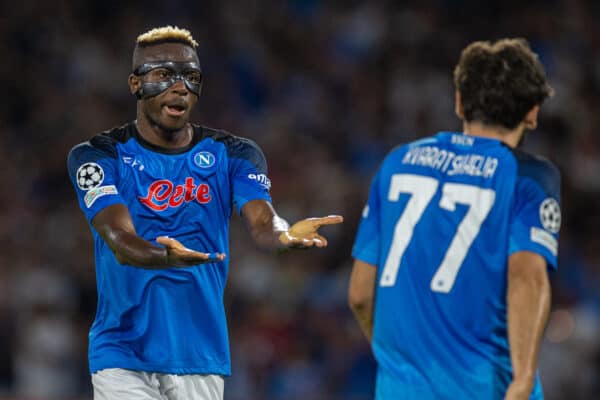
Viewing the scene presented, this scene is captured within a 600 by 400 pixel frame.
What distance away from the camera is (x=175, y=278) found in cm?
518

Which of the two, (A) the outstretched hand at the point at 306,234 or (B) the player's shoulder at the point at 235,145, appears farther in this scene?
(B) the player's shoulder at the point at 235,145

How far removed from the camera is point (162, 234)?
5.17 metres

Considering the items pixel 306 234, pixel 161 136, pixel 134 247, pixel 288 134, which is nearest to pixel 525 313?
pixel 306 234

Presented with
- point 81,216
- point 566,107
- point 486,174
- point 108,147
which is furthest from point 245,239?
point 486,174

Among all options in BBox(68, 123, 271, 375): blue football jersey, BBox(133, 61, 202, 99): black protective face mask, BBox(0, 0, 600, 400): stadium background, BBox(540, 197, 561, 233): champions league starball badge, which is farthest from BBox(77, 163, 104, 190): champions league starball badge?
BBox(0, 0, 600, 400): stadium background

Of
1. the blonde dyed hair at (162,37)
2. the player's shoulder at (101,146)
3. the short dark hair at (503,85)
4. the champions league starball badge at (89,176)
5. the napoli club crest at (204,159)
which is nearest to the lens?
the short dark hair at (503,85)

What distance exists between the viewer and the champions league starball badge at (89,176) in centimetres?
516

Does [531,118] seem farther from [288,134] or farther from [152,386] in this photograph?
[288,134]

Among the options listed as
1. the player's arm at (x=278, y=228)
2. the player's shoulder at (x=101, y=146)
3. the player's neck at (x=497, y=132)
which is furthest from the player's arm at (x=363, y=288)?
the player's shoulder at (x=101, y=146)

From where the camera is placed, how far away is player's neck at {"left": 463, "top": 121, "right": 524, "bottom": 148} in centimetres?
441

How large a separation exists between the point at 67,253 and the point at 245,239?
6.17 ft

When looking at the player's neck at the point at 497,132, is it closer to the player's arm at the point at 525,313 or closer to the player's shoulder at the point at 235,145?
the player's arm at the point at 525,313

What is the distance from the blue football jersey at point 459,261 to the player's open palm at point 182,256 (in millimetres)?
731

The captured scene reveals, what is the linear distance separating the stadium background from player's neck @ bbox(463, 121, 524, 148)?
254 inches
